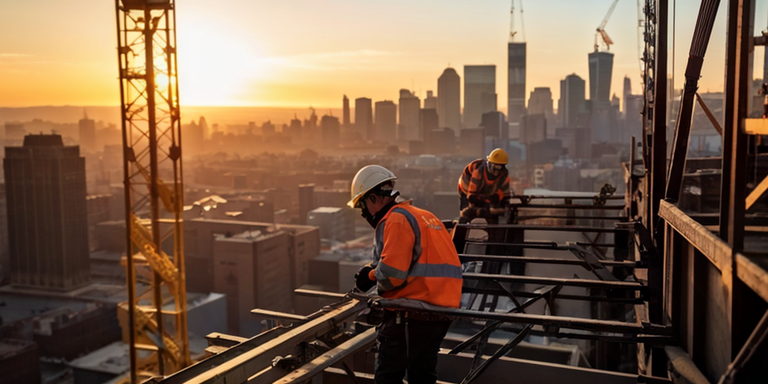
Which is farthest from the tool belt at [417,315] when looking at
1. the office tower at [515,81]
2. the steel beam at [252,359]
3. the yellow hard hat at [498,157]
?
the office tower at [515,81]

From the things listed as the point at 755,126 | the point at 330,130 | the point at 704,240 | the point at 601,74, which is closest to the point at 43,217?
the point at 704,240

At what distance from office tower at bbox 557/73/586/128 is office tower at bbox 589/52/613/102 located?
17.4 feet

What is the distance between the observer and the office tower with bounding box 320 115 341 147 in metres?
→ 90.4

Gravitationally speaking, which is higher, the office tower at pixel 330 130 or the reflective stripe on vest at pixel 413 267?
the office tower at pixel 330 130

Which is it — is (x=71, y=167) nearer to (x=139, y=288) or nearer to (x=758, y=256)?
(x=139, y=288)

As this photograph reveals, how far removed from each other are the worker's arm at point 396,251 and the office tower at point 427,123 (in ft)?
263

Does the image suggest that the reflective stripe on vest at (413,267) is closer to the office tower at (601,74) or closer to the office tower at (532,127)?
the office tower at (601,74)

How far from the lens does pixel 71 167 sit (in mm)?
32125

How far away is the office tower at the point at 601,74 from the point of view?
81.8 metres

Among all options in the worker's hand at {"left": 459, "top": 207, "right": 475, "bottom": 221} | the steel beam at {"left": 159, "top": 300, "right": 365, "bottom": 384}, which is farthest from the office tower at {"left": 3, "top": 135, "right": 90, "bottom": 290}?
the steel beam at {"left": 159, "top": 300, "right": 365, "bottom": 384}

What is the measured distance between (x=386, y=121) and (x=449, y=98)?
13.6 metres

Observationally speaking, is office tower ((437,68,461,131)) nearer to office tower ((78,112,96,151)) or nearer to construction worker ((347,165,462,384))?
office tower ((78,112,96,151))

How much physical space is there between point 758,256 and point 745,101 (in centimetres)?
75

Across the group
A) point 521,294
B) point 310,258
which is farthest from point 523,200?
point 310,258
